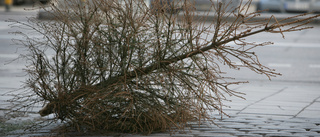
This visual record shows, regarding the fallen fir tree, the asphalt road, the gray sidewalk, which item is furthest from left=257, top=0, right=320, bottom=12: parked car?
the fallen fir tree

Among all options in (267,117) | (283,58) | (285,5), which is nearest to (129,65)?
(267,117)

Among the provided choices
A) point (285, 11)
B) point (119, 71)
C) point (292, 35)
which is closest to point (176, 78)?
point (119, 71)

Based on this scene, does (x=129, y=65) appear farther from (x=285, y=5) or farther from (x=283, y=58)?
(x=285, y=5)

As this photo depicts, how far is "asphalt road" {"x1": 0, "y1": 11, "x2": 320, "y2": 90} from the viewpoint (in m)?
9.55

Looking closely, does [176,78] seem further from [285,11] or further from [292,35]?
[285,11]

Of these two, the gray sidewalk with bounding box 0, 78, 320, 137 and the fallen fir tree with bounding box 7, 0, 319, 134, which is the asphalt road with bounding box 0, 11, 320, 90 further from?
the fallen fir tree with bounding box 7, 0, 319, 134

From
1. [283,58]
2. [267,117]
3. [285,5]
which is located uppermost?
[285,5]

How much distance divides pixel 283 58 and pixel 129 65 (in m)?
8.05

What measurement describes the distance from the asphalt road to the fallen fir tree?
104 inches

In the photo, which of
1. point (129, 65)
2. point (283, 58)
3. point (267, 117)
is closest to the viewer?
point (129, 65)

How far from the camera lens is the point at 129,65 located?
4559 mm

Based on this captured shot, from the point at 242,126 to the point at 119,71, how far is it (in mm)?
1306

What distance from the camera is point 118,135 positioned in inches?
181

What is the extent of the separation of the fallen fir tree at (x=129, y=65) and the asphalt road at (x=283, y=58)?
2.64 metres
